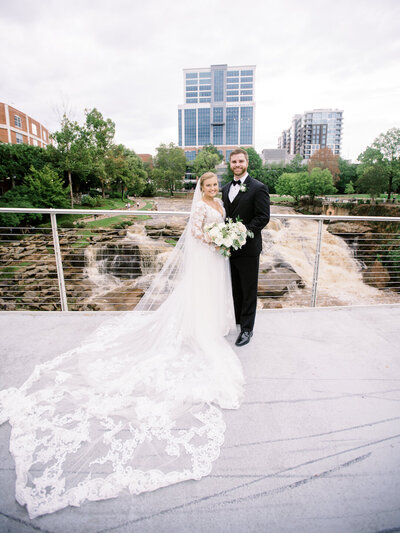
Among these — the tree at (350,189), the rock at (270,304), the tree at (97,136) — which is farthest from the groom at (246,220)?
the tree at (350,189)

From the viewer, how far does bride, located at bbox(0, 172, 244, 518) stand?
138 cm

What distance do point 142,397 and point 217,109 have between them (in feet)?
360

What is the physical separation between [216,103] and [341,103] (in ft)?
198

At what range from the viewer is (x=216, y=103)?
97.3 metres

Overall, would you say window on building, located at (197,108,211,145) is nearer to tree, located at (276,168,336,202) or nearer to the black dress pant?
tree, located at (276,168,336,202)

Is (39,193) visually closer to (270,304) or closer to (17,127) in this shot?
(270,304)

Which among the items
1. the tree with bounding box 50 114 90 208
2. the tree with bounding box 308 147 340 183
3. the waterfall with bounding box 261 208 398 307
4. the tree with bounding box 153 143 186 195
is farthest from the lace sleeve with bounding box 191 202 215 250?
the tree with bounding box 308 147 340 183

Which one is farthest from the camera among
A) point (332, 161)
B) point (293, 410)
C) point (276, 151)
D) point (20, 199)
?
point (276, 151)

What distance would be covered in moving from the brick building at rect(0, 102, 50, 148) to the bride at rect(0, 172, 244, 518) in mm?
45562

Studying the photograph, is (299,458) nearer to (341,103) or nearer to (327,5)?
(327,5)

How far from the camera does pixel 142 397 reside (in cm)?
191

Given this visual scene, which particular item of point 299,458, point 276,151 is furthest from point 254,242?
point 276,151

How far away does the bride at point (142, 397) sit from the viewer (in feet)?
4.53

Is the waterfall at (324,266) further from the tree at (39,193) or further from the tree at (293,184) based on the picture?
the tree at (293,184)
